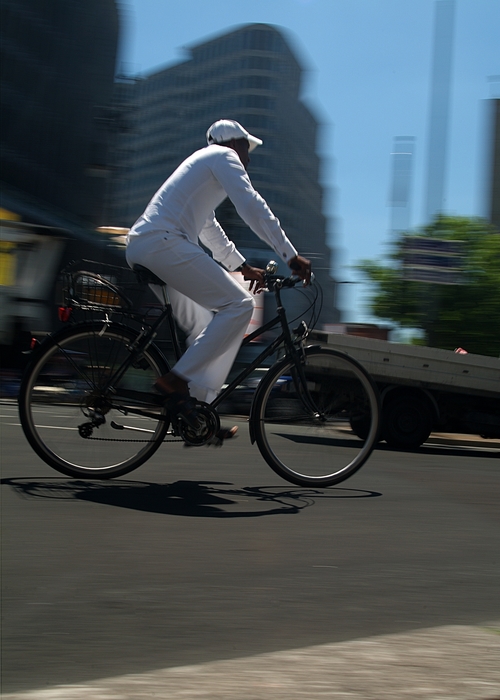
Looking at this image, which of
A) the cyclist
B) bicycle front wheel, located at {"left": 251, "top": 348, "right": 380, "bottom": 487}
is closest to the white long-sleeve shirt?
the cyclist

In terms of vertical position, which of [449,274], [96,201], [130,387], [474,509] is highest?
[96,201]

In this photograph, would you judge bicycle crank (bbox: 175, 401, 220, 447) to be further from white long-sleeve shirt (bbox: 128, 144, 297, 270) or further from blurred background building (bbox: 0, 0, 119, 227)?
blurred background building (bbox: 0, 0, 119, 227)

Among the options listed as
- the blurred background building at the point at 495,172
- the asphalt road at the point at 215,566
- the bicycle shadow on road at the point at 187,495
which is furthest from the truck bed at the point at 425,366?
the blurred background building at the point at 495,172

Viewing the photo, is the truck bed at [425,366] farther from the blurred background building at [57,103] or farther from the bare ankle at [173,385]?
the blurred background building at [57,103]

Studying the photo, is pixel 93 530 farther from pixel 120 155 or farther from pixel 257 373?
pixel 120 155

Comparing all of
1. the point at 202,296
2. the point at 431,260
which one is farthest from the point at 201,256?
the point at 431,260

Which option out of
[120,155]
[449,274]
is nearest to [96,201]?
[120,155]

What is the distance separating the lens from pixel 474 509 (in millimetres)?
5129

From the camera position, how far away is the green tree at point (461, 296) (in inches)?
1184

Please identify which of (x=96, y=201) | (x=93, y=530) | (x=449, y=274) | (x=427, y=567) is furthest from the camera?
(x=96, y=201)

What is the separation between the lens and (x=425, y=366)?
10.3 meters

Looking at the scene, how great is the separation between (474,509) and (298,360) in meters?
1.28

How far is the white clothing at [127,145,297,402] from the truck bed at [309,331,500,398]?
5192mm

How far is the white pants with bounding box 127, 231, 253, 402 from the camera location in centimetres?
489
